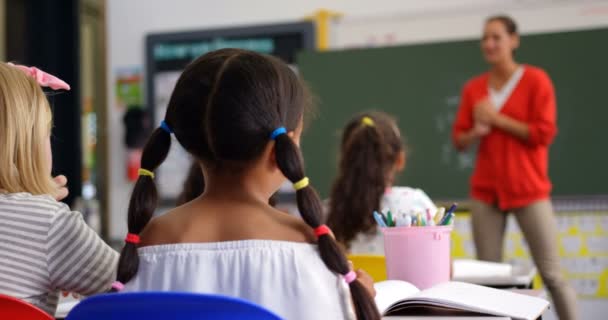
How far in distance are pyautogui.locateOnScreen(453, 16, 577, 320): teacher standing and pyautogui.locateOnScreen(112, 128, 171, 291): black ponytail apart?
2.65 m

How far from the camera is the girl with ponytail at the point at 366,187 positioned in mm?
2402

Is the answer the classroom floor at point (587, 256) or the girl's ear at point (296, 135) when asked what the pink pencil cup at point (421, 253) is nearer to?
the girl's ear at point (296, 135)

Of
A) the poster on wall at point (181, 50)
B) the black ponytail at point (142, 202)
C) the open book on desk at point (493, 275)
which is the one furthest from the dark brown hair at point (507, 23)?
the black ponytail at point (142, 202)

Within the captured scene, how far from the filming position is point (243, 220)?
1.09 meters

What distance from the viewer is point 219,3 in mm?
5172

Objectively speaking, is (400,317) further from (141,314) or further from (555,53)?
(555,53)

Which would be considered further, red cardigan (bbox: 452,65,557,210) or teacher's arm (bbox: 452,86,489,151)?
teacher's arm (bbox: 452,86,489,151)

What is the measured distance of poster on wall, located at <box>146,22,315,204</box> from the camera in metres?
4.93

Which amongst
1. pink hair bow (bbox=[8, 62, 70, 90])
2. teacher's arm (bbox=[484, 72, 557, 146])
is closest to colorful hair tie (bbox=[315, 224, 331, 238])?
pink hair bow (bbox=[8, 62, 70, 90])

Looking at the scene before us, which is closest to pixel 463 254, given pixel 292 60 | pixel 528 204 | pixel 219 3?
pixel 528 204

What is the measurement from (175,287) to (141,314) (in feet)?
0.71

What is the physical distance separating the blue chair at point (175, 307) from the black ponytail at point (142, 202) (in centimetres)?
21

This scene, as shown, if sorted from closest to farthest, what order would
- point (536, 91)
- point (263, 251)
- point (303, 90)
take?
point (263, 251), point (303, 90), point (536, 91)

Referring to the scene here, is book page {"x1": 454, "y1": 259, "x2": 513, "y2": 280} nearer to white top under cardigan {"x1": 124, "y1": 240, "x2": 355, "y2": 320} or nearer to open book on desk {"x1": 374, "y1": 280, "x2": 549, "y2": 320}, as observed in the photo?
open book on desk {"x1": 374, "y1": 280, "x2": 549, "y2": 320}
